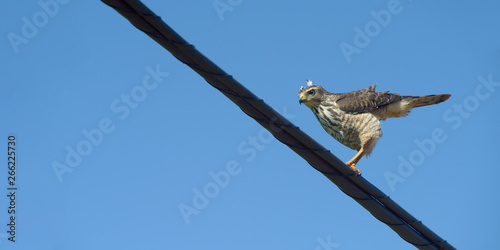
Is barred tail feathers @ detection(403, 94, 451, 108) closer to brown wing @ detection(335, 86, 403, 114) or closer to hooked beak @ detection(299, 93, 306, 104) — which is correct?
brown wing @ detection(335, 86, 403, 114)

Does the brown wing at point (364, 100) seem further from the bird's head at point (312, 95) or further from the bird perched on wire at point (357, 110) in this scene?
A: the bird's head at point (312, 95)

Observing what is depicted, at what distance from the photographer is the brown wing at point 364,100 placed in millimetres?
7160

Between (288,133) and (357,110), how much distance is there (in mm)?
3190

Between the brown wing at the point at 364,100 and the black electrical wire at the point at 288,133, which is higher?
the brown wing at the point at 364,100

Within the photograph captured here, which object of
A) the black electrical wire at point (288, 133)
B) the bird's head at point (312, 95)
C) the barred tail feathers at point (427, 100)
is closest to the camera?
the black electrical wire at point (288, 133)

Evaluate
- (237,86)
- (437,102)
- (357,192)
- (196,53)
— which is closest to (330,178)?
(357,192)

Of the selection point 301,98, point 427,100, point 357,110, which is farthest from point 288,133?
point 427,100

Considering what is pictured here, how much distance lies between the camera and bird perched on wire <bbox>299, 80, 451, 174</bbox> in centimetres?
702

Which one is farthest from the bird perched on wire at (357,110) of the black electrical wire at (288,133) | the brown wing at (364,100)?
the black electrical wire at (288,133)

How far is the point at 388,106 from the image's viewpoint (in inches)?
296

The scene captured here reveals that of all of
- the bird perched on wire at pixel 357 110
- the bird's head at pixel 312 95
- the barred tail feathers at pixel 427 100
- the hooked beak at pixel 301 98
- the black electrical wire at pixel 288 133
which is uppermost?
the hooked beak at pixel 301 98

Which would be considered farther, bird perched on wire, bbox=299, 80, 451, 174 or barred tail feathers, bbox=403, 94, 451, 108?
barred tail feathers, bbox=403, 94, 451, 108

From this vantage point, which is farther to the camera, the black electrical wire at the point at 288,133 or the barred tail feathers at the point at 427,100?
the barred tail feathers at the point at 427,100

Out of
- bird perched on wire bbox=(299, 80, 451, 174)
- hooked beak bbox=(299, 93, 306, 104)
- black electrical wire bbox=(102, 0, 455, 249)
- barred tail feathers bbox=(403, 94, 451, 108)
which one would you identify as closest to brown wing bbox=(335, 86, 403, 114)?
bird perched on wire bbox=(299, 80, 451, 174)
